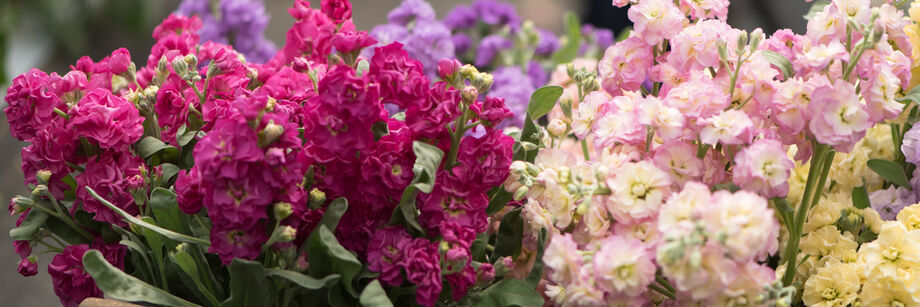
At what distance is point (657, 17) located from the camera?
1.94 ft

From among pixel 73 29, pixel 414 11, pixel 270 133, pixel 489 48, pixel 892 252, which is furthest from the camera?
pixel 73 29

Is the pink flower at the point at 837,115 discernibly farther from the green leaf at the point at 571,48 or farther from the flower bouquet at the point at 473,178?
the green leaf at the point at 571,48

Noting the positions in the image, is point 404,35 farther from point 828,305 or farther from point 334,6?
point 828,305

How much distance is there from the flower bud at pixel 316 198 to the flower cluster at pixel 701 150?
0.14 meters

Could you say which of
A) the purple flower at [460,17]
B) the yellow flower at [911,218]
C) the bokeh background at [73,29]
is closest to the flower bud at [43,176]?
the yellow flower at [911,218]

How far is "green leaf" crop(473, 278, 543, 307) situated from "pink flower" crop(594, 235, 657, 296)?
85mm

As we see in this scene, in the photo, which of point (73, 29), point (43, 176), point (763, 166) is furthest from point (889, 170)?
point (73, 29)

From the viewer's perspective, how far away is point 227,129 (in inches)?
18.7

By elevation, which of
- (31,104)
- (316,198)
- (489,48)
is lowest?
(489,48)

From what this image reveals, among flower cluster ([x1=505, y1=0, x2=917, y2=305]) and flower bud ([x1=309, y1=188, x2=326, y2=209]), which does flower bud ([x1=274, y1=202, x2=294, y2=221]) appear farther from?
flower cluster ([x1=505, y1=0, x2=917, y2=305])

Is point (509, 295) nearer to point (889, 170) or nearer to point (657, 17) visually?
point (657, 17)

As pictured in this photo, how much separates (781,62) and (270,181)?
0.37 metres

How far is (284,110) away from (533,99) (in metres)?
0.20

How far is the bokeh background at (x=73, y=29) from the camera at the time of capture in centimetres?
208
